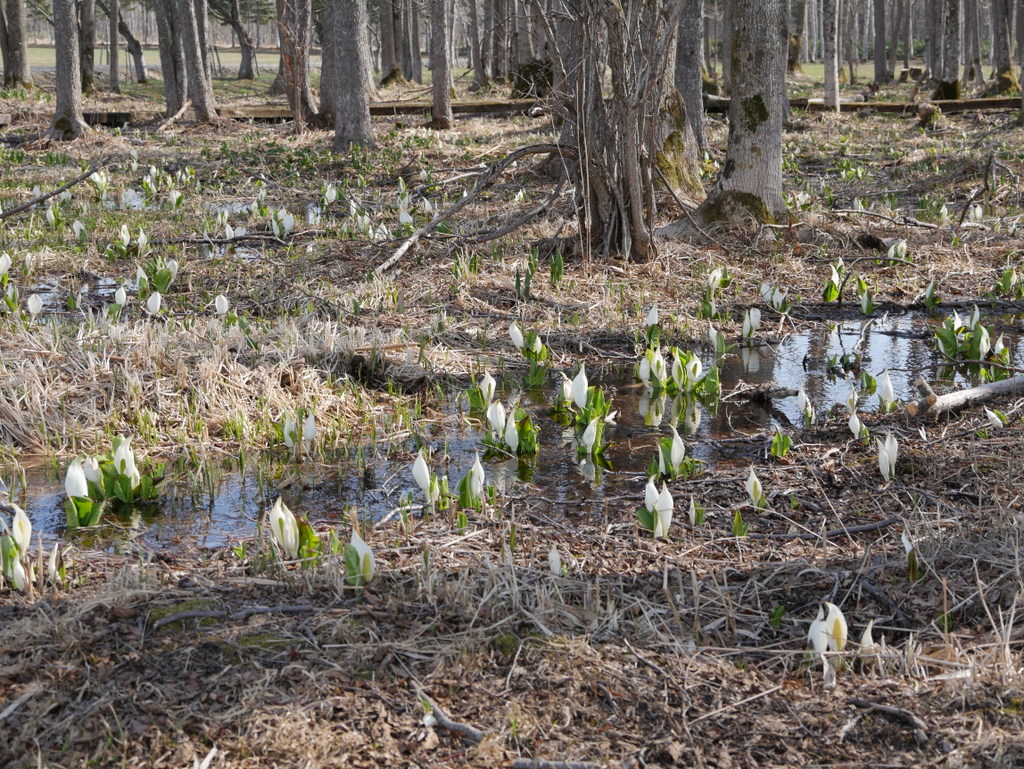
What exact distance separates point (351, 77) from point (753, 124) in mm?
8186

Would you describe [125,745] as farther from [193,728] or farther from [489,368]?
[489,368]

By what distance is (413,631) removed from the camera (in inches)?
111

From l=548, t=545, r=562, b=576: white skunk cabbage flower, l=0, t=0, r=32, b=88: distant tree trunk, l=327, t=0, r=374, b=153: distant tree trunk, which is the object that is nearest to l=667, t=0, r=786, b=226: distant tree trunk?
l=548, t=545, r=562, b=576: white skunk cabbage flower

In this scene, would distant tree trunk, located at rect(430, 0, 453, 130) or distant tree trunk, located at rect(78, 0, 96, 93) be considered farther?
distant tree trunk, located at rect(78, 0, 96, 93)

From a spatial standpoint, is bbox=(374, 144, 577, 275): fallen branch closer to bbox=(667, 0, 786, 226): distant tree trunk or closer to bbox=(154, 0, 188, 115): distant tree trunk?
bbox=(667, 0, 786, 226): distant tree trunk

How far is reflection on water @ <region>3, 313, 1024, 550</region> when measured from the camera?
3.89 meters

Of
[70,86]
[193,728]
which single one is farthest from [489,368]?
[70,86]

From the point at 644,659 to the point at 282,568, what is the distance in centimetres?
113

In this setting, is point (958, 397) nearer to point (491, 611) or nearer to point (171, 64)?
point (491, 611)

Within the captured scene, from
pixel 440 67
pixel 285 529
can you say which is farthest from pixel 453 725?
pixel 440 67

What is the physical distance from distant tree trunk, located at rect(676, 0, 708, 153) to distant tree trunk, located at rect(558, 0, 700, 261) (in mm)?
6322

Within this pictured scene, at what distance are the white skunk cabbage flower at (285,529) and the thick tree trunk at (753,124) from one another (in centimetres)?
628

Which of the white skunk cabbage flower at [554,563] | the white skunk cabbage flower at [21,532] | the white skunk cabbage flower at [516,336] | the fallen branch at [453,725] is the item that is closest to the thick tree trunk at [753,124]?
the white skunk cabbage flower at [516,336]

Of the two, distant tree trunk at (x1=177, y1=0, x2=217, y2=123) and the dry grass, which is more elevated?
distant tree trunk at (x1=177, y1=0, x2=217, y2=123)
